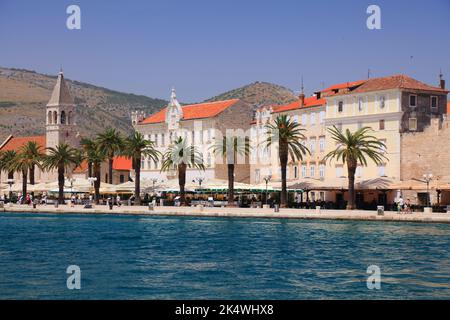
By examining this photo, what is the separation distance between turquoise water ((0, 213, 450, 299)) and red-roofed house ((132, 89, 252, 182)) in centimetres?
4090

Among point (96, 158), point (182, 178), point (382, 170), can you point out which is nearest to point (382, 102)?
point (382, 170)

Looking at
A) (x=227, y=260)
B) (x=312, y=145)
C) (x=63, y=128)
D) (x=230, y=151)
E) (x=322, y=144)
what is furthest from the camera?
(x=63, y=128)

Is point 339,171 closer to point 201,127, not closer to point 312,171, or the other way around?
point 312,171

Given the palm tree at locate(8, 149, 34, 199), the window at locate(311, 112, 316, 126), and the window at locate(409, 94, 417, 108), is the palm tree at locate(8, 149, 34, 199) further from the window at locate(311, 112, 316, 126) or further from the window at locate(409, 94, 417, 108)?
the window at locate(409, 94, 417, 108)

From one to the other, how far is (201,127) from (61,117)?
30822 millimetres

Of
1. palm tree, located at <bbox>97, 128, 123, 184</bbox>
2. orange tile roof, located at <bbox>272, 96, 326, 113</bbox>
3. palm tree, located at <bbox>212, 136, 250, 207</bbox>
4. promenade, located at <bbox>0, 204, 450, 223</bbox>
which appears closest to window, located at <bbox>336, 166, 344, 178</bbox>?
orange tile roof, located at <bbox>272, 96, 326, 113</bbox>

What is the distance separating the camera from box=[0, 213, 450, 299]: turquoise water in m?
29.5

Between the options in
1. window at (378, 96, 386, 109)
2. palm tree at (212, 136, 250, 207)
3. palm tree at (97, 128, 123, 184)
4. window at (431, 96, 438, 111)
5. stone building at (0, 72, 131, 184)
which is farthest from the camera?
stone building at (0, 72, 131, 184)

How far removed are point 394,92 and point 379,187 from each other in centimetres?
1189

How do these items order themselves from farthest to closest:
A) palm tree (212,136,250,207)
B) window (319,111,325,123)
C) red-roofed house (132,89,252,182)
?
1. red-roofed house (132,89,252,182)
2. window (319,111,325,123)
3. palm tree (212,136,250,207)

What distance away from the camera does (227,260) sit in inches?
1515

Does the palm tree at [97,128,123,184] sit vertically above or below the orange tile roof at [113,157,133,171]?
above
